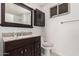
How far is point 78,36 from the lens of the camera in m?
1.55

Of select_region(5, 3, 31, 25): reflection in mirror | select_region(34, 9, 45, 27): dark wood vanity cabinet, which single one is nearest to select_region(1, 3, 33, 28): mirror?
select_region(5, 3, 31, 25): reflection in mirror

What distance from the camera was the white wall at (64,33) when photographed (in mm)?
1590

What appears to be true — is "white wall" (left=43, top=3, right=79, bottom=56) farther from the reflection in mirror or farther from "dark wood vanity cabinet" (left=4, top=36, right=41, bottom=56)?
"dark wood vanity cabinet" (left=4, top=36, right=41, bottom=56)

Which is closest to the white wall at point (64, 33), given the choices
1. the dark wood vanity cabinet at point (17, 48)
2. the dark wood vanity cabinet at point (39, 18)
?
the dark wood vanity cabinet at point (39, 18)

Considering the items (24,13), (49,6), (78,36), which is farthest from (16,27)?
(78,36)

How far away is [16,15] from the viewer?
146 centimetres

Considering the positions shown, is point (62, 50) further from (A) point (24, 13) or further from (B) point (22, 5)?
(B) point (22, 5)

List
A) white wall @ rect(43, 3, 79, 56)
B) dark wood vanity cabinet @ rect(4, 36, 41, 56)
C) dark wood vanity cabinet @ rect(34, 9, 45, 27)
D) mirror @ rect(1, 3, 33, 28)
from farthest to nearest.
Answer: dark wood vanity cabinet @ rect(34, 9, 45, 27)
white wall @ rect(43, 3, 79, 56)
mirror @ rect(1, 3, 33, 28)
dark wood vanity cabinet @ rect(4, 36, 41, 56)

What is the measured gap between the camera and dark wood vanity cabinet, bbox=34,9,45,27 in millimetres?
2022

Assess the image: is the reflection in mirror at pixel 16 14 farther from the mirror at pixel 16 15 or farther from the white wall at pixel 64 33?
the white wall at pixel 64 33

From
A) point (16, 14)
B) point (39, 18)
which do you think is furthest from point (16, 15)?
point (39, 18)

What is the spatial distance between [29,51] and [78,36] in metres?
1.05

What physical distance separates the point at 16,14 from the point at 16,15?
20mm

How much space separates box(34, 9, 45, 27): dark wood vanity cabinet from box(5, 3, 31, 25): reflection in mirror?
243 mm
